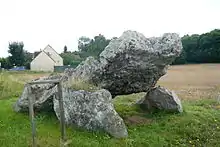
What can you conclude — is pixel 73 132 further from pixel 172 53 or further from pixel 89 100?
pixel 172 53

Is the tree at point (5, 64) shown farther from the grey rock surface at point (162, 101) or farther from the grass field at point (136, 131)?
the grey rock surface at point (162, 101)

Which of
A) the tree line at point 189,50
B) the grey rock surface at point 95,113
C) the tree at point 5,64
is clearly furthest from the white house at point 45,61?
the grey rock surface at point 95,113

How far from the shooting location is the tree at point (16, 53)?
224 feet

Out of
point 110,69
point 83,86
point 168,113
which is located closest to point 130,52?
point 110,69

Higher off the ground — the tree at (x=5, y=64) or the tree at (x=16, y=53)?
the tree at (x=16, y=53)

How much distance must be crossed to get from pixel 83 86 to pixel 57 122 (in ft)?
4.10

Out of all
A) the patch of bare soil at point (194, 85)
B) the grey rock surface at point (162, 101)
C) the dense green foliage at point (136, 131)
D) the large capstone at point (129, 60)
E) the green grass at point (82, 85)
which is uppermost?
the large capstone at point (129, 60)

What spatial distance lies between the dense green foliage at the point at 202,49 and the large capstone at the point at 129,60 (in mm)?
50889

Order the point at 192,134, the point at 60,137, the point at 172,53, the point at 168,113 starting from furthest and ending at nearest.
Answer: the point at 168,113 → the point at 172,53 → the point at 192,134 → the point at 60,137

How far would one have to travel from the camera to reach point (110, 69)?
1001 centimetres

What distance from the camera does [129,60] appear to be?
9805 mm

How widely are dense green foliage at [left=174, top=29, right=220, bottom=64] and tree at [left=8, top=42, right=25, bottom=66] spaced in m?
→ 28.8

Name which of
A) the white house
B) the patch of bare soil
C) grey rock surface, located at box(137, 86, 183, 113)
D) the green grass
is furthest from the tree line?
the green grass

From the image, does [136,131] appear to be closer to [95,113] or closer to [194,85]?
[95,113]
